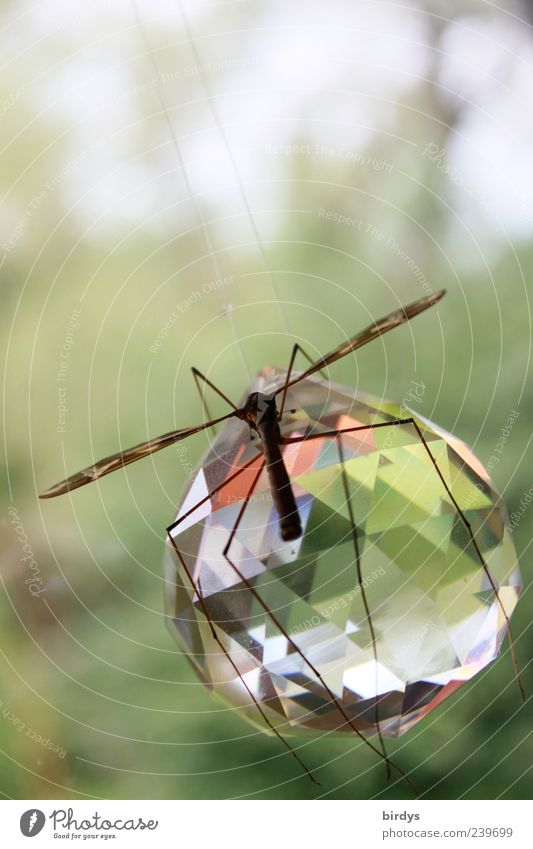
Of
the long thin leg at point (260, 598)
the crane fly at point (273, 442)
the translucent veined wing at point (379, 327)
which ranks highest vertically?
the translucent veined wing at point (379, 327)

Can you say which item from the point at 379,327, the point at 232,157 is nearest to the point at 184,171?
the point at 232,157

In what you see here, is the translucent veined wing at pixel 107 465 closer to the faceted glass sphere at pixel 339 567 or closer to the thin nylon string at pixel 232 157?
the faceted glass sphere at pixel 339 567

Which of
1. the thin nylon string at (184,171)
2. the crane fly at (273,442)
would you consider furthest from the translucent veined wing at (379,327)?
the thin nylon string at (184,171)

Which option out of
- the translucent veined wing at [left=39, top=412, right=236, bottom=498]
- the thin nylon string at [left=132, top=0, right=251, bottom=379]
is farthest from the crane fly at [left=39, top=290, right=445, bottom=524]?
the thin nylon string at [left=132, top=0, right=251, bottom=379]

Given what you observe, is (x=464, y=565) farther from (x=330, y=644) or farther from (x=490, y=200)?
(x=490, y=200)

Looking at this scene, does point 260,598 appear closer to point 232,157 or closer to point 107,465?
point 107,465
